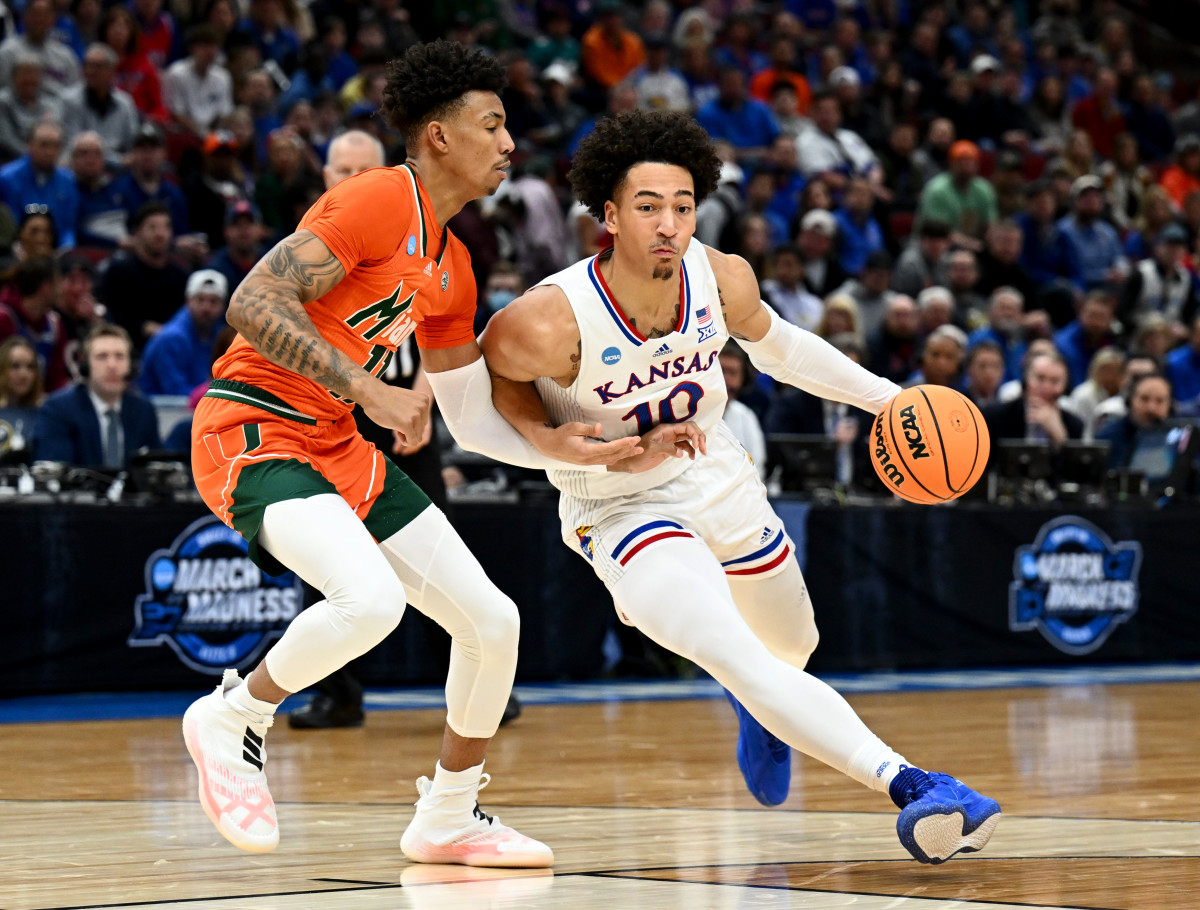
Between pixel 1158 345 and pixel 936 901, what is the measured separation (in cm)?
1028

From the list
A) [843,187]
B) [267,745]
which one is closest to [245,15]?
[843,187]

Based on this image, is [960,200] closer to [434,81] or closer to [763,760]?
[763,760]

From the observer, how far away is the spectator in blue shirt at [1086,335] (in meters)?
13.1

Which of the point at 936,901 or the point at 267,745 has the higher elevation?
the point at 936,901

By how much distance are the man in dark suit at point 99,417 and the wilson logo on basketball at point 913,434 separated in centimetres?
495

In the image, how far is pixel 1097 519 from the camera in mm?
10047

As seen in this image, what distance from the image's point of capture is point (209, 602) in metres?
8.12

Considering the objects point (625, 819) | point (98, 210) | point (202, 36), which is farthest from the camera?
point (202, 36)

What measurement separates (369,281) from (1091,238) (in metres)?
12.6

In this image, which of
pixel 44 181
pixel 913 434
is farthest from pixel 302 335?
pixel 44 181

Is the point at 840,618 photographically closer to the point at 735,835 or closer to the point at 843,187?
the point at 735,835

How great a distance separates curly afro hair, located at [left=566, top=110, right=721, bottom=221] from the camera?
4402 millimetres

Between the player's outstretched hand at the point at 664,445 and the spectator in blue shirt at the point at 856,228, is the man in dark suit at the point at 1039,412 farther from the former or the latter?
the player's outstretched hand at the point at 664,445

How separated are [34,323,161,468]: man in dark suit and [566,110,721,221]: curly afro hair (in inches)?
181
